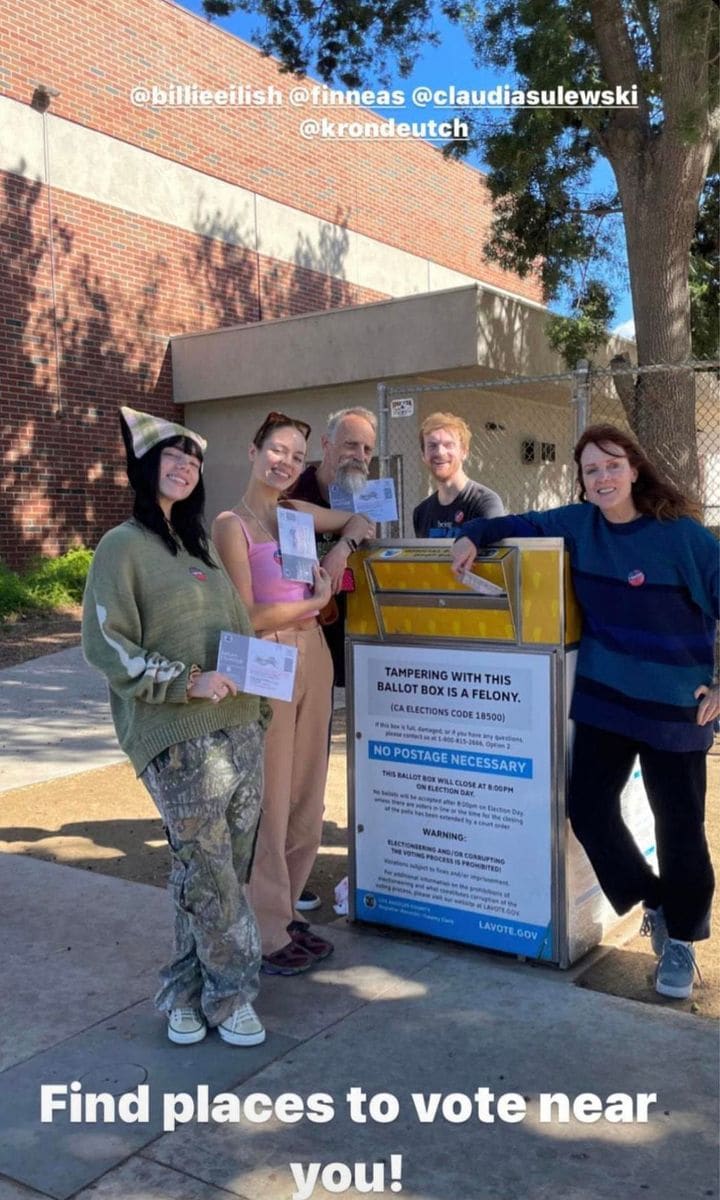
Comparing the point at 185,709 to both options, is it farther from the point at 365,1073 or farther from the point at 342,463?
the point at 342,463

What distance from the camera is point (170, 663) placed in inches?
119

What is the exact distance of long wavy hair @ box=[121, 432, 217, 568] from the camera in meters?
3.13

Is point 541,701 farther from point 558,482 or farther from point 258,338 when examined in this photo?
point 558,482

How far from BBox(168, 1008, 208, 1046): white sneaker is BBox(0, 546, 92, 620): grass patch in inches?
409

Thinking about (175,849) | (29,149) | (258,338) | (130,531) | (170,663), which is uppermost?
(29,149)

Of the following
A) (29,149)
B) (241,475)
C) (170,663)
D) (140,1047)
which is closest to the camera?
(170,663)

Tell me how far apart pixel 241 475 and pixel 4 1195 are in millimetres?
13151

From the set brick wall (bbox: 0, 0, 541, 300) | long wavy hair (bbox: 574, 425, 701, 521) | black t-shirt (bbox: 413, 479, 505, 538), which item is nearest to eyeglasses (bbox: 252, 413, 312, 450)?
long wavy hair (bbox: 574, 425, 701, 521)

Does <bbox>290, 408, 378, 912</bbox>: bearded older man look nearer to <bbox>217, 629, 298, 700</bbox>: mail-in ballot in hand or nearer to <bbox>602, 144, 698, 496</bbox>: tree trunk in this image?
<bbox>217, 629, 298, 700</bbox>: mail-in ballot in hand

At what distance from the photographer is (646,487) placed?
11.4 ft

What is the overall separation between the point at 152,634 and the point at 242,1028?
1.22m

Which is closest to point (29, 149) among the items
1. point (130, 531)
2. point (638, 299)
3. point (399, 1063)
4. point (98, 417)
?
point (98, 417)

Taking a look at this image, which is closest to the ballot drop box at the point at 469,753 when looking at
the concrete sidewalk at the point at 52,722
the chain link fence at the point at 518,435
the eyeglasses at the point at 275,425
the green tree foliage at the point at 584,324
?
the eyeglasses at the point at 275,425

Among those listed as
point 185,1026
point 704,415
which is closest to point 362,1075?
point 185,1026
